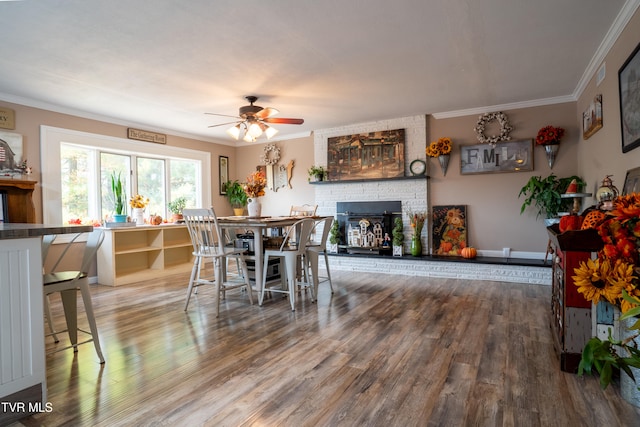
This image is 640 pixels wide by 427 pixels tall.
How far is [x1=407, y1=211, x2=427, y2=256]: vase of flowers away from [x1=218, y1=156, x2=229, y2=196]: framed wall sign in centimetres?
387

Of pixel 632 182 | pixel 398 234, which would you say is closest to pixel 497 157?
pixel 398 234

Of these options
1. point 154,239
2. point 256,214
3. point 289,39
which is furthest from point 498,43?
point 154,239

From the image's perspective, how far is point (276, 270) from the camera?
14.0ft

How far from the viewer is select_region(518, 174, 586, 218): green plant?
442 centimetres

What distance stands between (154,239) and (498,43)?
528cm

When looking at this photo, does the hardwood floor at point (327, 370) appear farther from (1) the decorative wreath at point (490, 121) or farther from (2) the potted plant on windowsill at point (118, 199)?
(1) the decorative wreath at point (490, 121)

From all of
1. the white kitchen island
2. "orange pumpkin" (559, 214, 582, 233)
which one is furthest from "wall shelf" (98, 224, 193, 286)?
"orange pumpkin" (559, 214, 582, 233)

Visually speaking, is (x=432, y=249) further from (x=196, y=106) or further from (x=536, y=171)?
(x=196, y=106)

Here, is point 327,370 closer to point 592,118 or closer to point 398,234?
point 398,234

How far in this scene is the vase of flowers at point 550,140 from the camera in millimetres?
4527

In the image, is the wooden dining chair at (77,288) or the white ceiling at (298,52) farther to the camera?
the white ceiling at (298,52)

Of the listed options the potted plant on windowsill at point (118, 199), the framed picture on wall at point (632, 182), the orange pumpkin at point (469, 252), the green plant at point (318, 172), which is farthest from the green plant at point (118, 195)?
the framed picture on wall at point (632, 182)

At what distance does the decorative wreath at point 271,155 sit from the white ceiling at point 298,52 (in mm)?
2081

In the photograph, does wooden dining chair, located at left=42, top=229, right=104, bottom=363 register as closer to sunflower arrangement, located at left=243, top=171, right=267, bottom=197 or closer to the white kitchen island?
the white kitchen island
